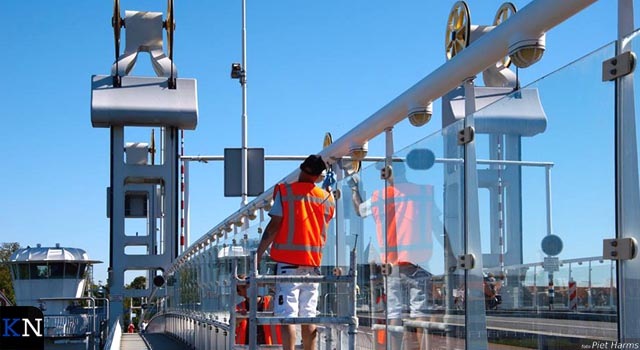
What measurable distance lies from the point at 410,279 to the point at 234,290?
4.47 ft

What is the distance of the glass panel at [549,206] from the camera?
4816 mm

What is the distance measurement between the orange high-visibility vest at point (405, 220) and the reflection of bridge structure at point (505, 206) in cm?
5

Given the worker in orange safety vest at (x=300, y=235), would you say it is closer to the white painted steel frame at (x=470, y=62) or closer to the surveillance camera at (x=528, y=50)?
the white painted steel frame at (x=470, y=62)

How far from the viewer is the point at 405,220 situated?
308 inches

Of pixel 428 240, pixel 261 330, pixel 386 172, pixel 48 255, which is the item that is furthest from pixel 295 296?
pixel 48 255

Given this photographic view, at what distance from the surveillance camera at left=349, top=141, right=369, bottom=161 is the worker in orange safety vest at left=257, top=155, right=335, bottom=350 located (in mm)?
1068

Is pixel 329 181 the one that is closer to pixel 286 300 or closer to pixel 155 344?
pixel 286 300

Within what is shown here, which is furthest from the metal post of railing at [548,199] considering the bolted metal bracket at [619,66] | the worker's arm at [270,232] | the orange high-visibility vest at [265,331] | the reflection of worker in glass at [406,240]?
the orange high-visibility vest at [265,331]

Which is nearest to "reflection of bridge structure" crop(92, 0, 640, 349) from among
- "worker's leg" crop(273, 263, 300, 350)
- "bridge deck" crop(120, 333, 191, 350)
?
"worker's leg" crop(273, 263, 300, 350)

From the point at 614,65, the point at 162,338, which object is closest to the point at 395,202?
the point at 614,65

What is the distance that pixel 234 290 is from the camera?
7.86m

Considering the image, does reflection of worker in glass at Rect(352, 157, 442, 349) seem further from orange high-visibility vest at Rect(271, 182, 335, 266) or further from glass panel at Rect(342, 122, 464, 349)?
orange high-visibility vest at Rect(271, 182, 335, 266)

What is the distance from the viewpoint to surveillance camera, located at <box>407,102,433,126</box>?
299 inches

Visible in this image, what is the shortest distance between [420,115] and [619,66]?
3049mm
